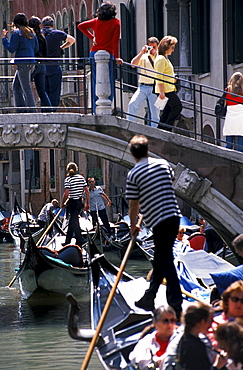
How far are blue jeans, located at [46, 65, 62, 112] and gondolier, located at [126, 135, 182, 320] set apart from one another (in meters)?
2.85

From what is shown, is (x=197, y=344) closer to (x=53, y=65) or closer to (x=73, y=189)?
(x=53, y=65)

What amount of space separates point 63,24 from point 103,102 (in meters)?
11.0

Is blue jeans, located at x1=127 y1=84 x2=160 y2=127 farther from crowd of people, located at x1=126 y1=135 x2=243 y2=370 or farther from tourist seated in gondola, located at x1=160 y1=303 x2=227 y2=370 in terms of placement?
tourist seated in gondola, located at x1=160 y1=303 x2=227 y2=370

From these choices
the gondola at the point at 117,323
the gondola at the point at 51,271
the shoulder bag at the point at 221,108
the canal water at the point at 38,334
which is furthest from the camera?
the gondola at the point at 51,271

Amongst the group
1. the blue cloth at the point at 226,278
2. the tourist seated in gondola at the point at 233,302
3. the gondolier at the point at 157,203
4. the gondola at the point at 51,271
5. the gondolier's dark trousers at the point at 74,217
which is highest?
the gondolier at the point at 157,203

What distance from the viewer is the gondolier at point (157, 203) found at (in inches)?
170

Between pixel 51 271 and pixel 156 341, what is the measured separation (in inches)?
160

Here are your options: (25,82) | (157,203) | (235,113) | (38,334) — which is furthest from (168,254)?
(25,82)

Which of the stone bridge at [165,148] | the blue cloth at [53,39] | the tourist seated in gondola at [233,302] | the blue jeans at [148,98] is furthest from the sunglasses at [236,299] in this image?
the blue cloth at [53,39]

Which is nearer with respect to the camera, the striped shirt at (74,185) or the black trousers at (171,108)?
the black trousers at (171,108)

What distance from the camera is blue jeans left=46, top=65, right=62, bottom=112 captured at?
7.09 m

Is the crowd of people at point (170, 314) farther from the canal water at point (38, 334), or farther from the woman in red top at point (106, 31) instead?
the woman in red top at point (106, 31)

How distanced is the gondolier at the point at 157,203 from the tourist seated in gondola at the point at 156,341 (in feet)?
0.90

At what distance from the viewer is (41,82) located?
7.00 m
